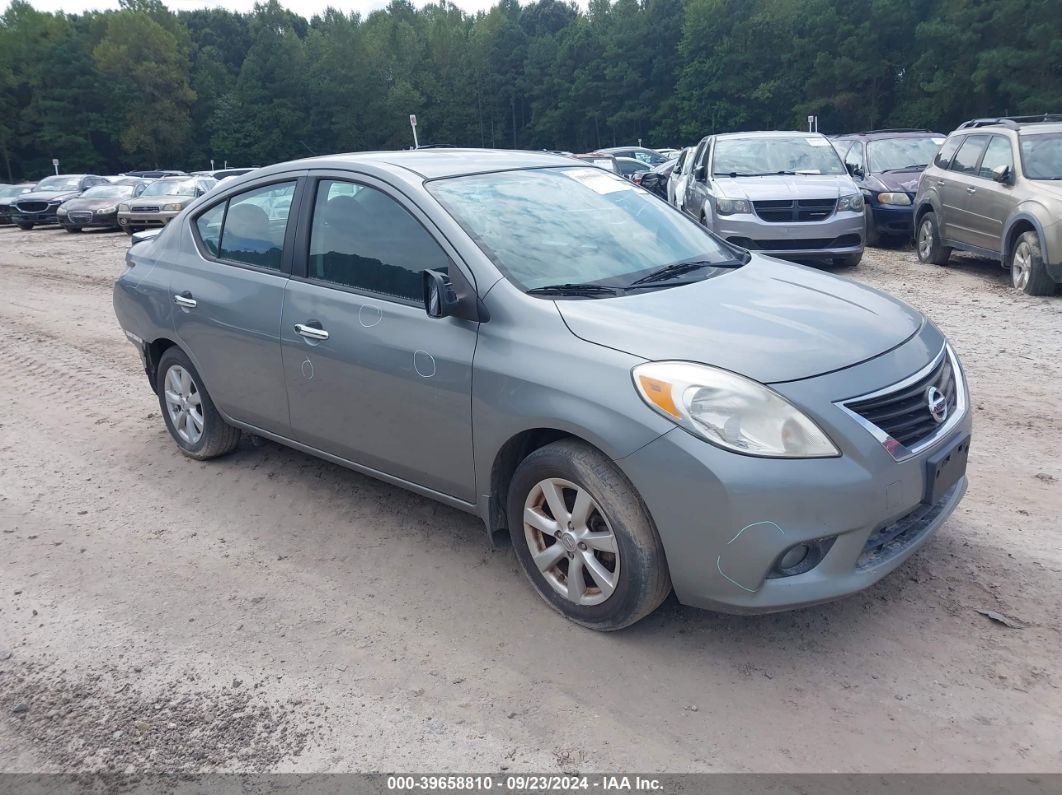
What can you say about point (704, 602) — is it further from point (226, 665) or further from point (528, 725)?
point (226, 665)

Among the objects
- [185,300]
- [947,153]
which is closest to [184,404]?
[185,300]

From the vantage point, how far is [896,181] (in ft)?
45.7

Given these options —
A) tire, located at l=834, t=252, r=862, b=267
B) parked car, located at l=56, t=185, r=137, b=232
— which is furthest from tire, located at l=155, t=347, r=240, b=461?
parked car, located at l=56, t=185, r=137, b=232

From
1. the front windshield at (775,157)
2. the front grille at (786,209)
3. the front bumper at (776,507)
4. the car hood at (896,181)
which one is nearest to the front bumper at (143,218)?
the front windshield at (775,157)

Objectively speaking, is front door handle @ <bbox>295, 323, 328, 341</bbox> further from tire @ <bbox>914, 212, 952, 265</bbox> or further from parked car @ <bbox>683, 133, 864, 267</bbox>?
tire @ <bbox>914, 212, 952, 265</bbox>

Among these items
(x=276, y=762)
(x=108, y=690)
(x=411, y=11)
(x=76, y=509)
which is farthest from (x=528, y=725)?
(x=411, y=11)

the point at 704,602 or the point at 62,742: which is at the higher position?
the point at 704,602

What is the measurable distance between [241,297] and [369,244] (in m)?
0.96

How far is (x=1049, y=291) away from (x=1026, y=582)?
6704 millimetres

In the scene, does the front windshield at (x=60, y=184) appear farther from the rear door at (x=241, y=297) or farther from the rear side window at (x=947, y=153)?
the rear door at (x=241, y=297)

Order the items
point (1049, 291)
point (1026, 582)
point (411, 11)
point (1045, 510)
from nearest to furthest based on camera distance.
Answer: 1. point (1026, 582)
2. point (1045, 510)
3. point (1049, 291)
4. point (411, 11)

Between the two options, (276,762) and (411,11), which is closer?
(276,762)

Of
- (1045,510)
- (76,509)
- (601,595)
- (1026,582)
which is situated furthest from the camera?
(76,509)

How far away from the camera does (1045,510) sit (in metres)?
4.35
